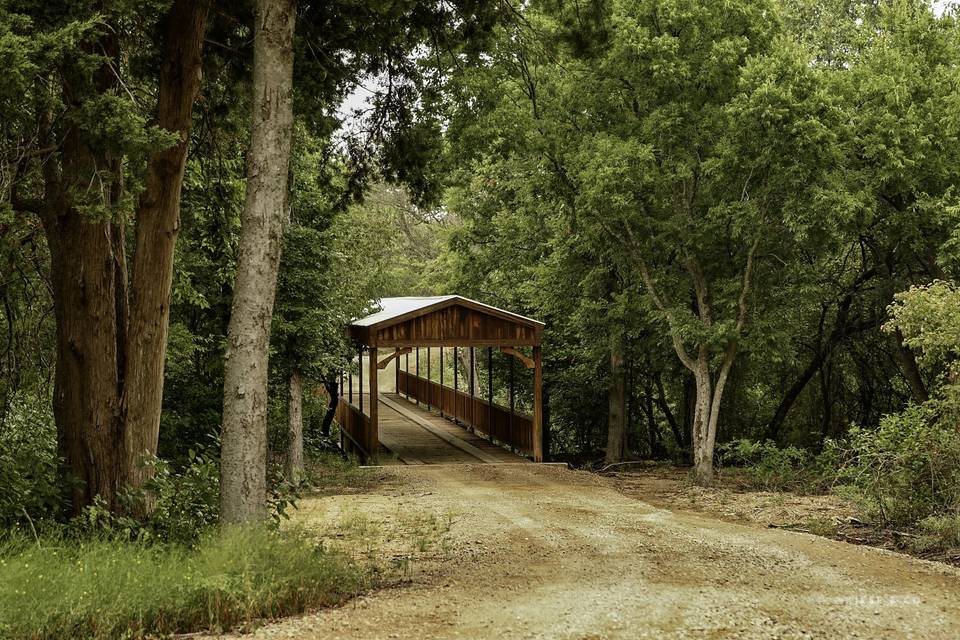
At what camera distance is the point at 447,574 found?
7426 mm

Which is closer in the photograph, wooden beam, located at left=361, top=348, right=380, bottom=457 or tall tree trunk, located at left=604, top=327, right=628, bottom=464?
wooden beam, located at left=361, top=348, right=380, bottom=457

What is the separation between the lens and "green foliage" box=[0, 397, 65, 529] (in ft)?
24.2

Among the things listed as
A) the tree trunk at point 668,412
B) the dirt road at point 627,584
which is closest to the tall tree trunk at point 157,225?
the dirt road at point 627,584

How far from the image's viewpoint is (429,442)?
22.2 meters

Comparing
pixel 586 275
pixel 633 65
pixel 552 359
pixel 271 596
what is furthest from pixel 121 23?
pixel 552 359

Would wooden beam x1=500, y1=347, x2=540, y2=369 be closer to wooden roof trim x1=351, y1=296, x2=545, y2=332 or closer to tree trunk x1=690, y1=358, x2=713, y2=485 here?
wooden roof trim x1=351, y1=296, x2=545, y2=332

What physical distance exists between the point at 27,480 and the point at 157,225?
254 cm

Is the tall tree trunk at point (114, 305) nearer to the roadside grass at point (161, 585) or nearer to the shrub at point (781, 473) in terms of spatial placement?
the roadside grass at point (161, 585)

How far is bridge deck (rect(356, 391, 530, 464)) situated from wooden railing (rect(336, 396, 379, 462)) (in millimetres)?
391

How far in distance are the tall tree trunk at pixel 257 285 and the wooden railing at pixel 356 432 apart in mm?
12312

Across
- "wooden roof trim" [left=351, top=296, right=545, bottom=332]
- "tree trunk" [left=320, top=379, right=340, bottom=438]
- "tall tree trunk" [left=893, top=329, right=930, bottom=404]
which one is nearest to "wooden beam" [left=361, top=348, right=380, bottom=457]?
"wooden roof trim" [left=351, top=296, right=545, bottom=332]

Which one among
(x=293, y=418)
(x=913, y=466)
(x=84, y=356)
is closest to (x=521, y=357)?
(x=293, y=418)

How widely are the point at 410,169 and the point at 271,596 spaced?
6.62 m

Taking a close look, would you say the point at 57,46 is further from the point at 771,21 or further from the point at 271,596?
the point at 771,21
